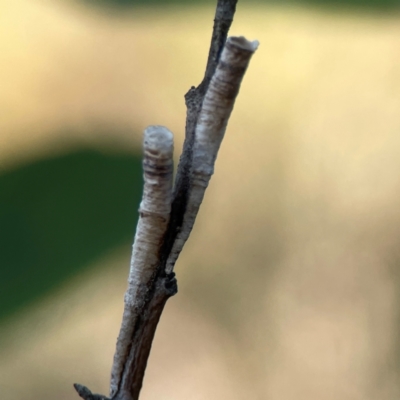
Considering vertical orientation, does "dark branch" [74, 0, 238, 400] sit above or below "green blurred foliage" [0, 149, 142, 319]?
above

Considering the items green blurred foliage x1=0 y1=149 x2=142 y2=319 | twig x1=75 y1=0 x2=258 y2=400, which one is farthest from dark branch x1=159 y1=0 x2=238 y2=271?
green blurred foliage x1=0 y1=149 x2=142 y2=319

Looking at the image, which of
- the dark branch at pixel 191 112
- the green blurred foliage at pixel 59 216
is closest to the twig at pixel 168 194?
the dark branch at pixel 191 112

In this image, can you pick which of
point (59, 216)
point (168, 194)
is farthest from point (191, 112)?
point (59, 216)

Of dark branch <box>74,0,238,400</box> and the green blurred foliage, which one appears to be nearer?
dark branch <box>74,0,238,400</box>

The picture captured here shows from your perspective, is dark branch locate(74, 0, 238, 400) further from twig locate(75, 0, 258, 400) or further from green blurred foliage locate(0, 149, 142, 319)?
green blurred foliage locate(0, 149, 142, 319)

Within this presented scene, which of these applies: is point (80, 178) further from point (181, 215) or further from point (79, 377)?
point (181, 215)

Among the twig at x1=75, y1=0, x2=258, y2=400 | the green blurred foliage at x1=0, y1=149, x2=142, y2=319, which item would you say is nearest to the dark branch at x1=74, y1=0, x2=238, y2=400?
the twig at x1=75, y1=0, x2=258, y2=400
